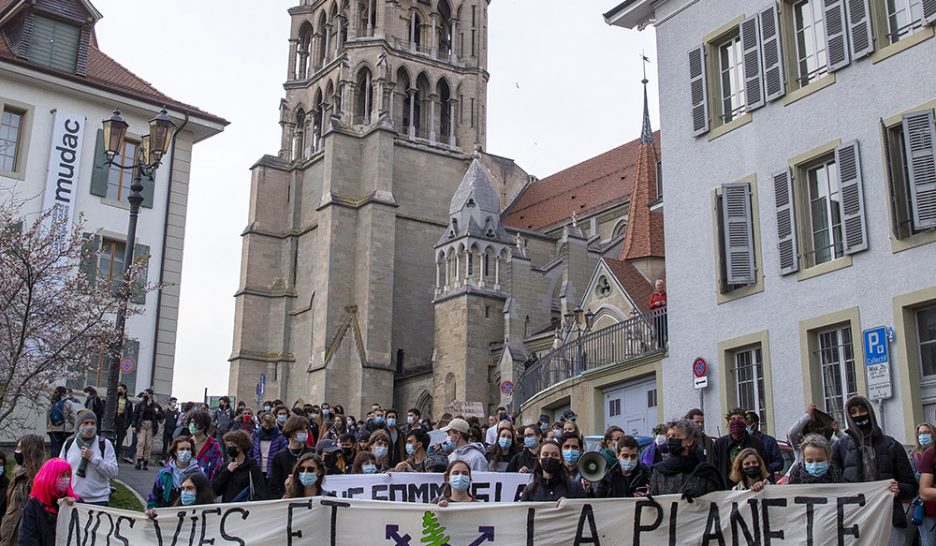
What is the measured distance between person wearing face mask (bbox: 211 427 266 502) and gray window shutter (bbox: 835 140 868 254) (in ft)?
31.2

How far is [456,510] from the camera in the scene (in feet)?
29.2

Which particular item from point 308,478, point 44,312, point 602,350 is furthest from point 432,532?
point 602,350

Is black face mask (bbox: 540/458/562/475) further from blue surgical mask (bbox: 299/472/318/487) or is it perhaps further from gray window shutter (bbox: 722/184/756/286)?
gray window shutter (bbox: 722/184/756/286)

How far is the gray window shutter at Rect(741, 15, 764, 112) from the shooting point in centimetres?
1829

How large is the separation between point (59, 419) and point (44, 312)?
160 inches

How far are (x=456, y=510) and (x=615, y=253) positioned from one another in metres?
41.7

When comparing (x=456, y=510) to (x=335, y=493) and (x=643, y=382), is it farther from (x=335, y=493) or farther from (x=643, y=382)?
(x=643, y=382)

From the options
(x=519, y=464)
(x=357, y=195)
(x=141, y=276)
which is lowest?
(x=519, y=464)

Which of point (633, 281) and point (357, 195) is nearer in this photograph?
point (633, 281)

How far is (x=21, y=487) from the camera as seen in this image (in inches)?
411

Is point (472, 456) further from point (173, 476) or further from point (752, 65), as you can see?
point (752, 65)

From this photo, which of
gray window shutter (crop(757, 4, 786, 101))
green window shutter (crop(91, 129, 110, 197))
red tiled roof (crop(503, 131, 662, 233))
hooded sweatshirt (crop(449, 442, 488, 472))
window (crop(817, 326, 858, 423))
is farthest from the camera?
red tiled roof (crop(503, 131, 662, 233))

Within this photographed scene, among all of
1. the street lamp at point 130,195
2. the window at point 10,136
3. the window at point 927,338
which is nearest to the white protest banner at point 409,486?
the street lamp at point 130,195

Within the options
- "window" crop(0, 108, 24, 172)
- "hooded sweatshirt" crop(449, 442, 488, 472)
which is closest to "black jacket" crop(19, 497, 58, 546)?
"hooded sweatshirt" crop(449, 442, 488, 472)
